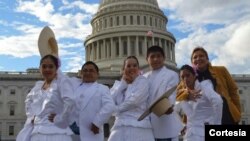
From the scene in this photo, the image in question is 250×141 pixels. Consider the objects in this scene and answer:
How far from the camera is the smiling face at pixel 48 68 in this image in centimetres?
715

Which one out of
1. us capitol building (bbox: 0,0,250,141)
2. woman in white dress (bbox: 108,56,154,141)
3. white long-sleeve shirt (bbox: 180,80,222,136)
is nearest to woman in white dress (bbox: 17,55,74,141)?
woman in white dress (bbox: 108,56,154,141)

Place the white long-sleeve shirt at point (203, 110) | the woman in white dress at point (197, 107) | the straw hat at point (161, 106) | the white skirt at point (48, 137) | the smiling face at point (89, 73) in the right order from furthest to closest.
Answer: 1. the smiling face at point (89, 73)
2. the woman in white dress at point (197, 107)
3. the white long-sleeve shirt at point (203, 110)
4. the straw hat at point (161, 106)
5. the white skirt at point (48, 137)

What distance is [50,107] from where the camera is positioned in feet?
22.6

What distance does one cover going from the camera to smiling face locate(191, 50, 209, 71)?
8.16 meters

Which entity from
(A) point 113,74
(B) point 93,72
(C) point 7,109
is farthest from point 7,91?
(B) point 93,72

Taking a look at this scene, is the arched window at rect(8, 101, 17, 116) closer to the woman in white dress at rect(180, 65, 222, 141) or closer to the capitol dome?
the capitol dome

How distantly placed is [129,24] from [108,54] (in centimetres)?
659

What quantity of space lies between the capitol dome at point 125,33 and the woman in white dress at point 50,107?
64.9 m

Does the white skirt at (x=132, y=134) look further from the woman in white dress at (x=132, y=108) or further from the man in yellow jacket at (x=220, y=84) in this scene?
the man in yellow jacket at (x=220, y=84)

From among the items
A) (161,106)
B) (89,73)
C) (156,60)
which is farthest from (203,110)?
(89,73)

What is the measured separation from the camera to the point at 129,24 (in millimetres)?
77188

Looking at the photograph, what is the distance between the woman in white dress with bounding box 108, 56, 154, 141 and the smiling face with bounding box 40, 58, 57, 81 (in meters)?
1.44

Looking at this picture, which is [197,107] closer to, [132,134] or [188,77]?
[188,77]

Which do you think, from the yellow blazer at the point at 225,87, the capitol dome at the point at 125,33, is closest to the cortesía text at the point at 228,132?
the yellow blazer at the point at 225,87
